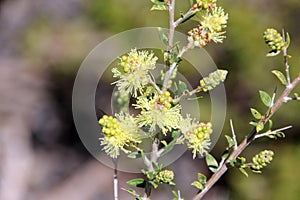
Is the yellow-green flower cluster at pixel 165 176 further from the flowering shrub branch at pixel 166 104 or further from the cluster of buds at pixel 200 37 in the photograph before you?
the cluster of buds at pixel 200 37

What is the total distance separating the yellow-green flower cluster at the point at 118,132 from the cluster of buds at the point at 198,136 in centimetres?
5

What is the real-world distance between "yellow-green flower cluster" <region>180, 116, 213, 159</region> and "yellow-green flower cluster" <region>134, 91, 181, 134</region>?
20 millimetres

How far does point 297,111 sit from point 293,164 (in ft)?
0.64

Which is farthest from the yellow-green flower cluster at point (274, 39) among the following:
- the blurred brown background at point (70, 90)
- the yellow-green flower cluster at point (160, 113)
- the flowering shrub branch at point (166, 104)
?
the blurred brown background at point (70, 90)

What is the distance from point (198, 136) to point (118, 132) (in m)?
0.07

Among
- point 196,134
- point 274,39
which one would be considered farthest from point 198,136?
point 274,39

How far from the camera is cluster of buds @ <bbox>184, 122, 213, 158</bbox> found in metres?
0.46

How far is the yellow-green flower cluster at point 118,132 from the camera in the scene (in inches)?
17.6

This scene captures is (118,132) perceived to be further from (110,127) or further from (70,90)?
(70,90)

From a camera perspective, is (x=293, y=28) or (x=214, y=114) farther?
(x=293, y=28)

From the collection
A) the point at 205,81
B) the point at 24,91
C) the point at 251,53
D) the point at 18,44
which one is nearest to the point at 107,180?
the point at 24,91

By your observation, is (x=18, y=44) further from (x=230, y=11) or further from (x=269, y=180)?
(x=269, y=180)

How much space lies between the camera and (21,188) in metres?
2.47

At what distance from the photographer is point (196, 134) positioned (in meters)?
0.47
